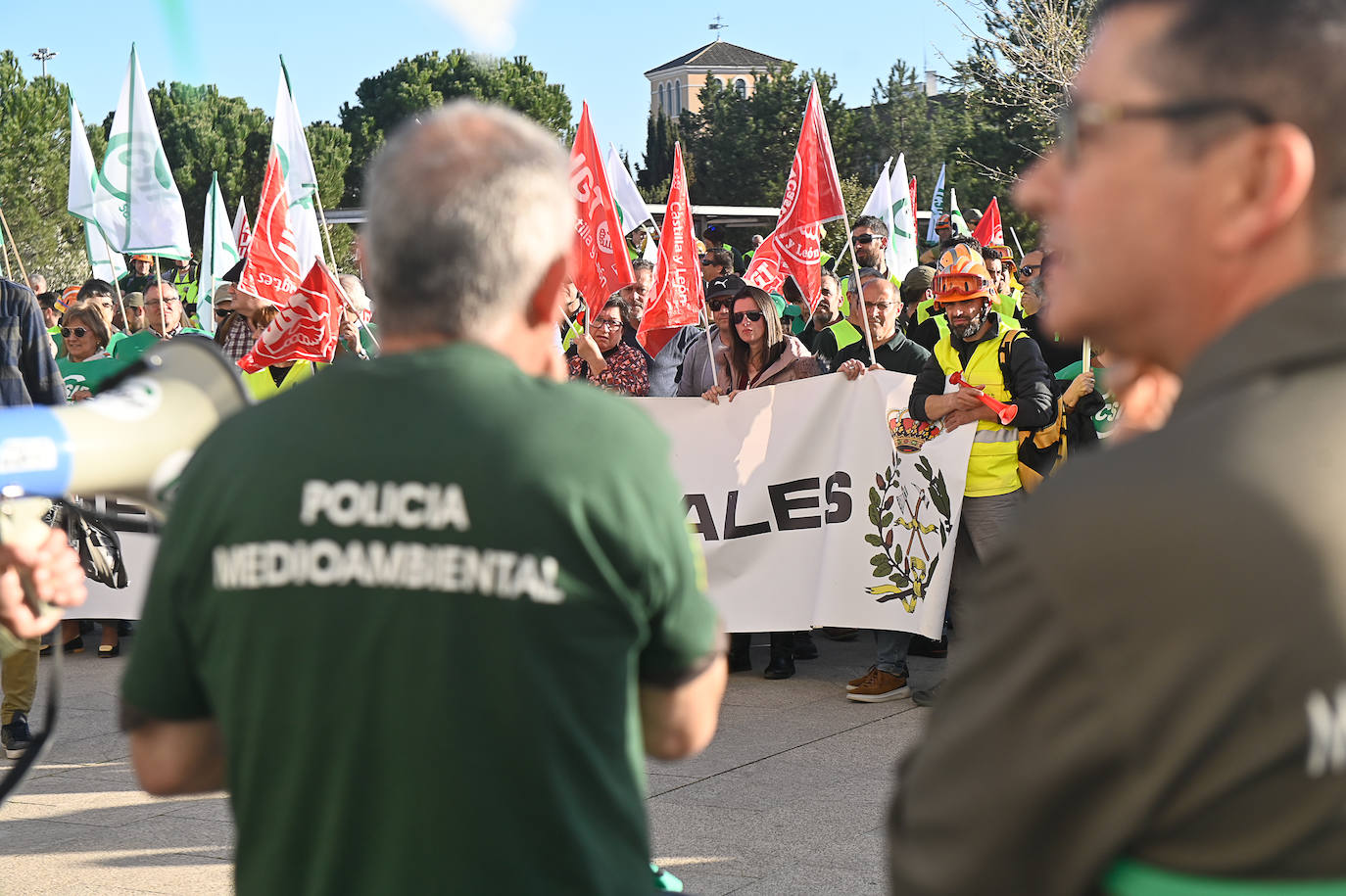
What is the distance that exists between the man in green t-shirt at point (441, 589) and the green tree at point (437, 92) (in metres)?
80.3

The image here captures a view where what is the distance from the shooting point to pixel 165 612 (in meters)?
1.69

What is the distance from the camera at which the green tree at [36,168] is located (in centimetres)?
3997

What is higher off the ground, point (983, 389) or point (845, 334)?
point (845, 334)

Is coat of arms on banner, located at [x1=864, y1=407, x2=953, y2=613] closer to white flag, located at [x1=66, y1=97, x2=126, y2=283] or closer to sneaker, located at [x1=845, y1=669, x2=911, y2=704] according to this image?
sneaker, located at [x1=845, y1=669, x2=911, y2=704]

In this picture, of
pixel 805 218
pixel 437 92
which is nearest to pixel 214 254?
pixel 805 218

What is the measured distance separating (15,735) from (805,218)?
5.15m

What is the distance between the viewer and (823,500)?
7320 mm

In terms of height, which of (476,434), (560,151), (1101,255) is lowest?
(476,434)

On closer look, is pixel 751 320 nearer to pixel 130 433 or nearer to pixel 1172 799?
pixel 130 433

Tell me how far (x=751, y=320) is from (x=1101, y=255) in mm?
6150

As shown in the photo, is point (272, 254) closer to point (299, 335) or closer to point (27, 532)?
point (299, 335)

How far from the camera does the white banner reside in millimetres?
6898

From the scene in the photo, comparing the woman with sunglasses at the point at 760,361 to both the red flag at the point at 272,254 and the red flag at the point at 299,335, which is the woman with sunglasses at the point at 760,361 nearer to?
the red flag at the point at 299,335

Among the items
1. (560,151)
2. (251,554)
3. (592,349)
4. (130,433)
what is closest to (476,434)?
(251,554)
